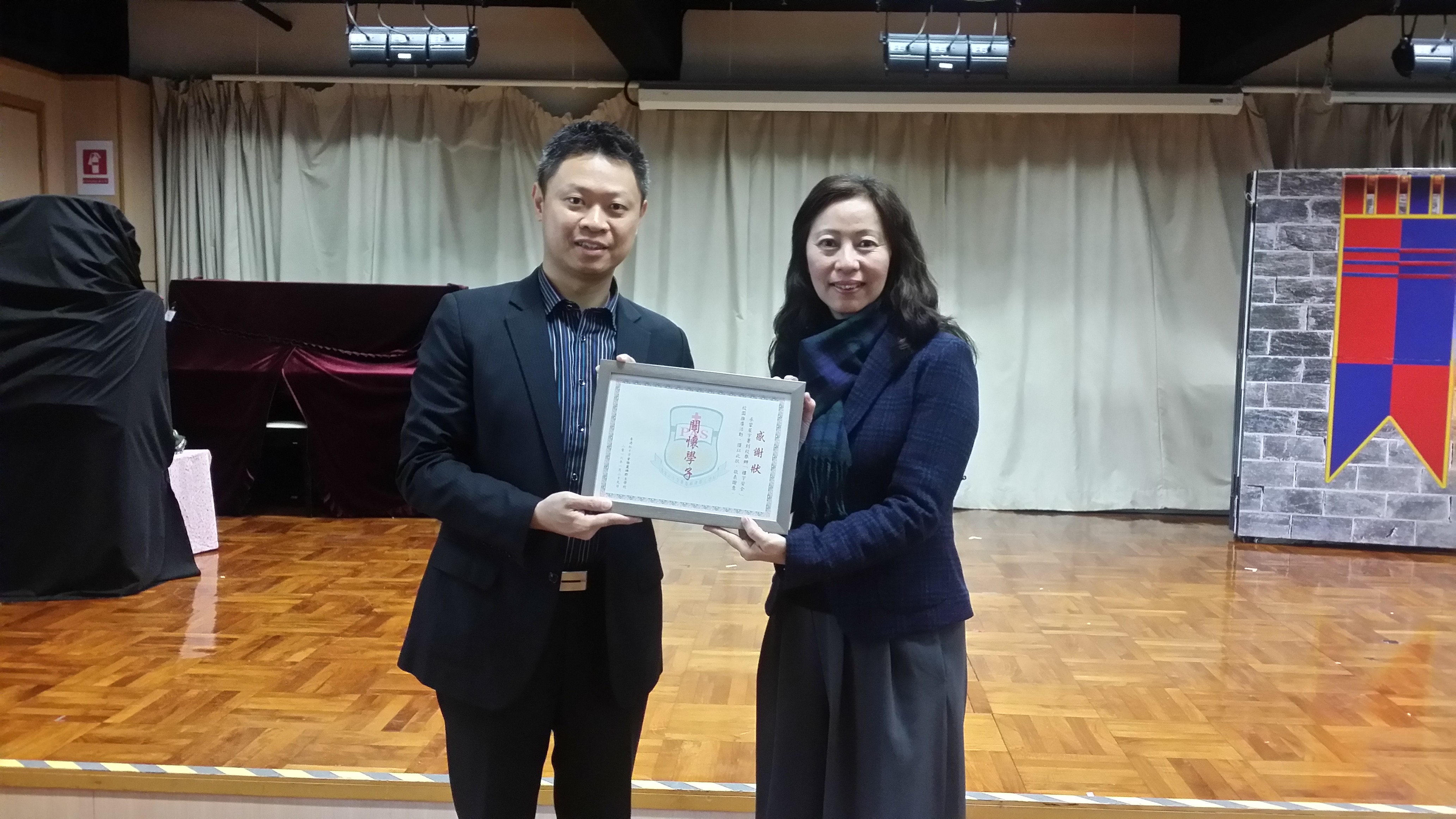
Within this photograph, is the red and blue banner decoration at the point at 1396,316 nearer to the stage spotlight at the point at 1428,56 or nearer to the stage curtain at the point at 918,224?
the stage spotlight at the point at 1428,56

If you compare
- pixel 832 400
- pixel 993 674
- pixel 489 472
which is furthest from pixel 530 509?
pixel 993 674

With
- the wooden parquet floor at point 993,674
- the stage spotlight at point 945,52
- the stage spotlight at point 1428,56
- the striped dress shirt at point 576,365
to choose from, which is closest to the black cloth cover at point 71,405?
the wooden parquet floor at point 993,674

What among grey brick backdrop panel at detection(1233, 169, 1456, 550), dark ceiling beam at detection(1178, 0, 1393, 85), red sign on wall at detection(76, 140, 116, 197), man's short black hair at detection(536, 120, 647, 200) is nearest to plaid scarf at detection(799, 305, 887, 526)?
man's short black hair at detection(536, 120, 647, 200)

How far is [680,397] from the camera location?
59.5 inches

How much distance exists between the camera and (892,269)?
1.56 m

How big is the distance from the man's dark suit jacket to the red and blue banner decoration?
5.15m

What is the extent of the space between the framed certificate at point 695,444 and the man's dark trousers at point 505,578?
0.10 metres

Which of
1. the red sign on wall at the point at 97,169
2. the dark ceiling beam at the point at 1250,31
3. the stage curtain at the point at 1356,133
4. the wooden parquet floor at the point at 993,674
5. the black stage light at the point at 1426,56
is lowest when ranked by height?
the wooden parquet floor at the point at 993,674

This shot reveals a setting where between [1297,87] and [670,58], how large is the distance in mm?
3714

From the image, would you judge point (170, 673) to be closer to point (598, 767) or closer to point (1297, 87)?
point (598, 767)

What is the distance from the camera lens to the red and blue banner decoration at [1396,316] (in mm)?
5266

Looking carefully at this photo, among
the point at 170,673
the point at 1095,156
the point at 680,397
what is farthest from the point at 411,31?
the point at 680,397

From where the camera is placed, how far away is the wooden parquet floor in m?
2.65

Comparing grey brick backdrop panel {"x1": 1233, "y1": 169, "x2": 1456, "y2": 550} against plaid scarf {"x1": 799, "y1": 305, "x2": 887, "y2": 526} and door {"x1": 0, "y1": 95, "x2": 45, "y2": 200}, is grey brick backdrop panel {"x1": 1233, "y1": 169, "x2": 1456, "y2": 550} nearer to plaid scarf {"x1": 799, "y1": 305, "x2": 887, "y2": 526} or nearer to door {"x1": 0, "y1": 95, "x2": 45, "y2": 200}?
plaid scarf {"x1": 799, "y1": 305, "x2": 887, "y2": 526}
